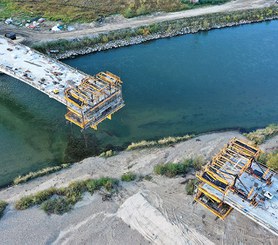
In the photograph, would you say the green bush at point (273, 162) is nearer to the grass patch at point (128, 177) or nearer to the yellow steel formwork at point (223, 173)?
the yellow steel formwork at point (223, 173)

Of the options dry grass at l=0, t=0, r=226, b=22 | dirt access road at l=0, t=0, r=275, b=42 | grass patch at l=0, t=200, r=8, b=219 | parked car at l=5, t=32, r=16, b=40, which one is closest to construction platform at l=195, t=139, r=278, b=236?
grass patch at l=0, t=200, r=8, b=219

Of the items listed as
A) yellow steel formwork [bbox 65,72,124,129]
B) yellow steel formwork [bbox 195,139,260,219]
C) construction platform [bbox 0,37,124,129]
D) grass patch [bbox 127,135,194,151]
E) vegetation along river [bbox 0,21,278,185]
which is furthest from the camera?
vegetation along river [bbox 0,21,278,185]

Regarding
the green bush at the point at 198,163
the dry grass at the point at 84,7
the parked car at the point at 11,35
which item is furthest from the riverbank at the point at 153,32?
the green bush at the point at 198,163

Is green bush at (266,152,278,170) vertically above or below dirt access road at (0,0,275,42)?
below

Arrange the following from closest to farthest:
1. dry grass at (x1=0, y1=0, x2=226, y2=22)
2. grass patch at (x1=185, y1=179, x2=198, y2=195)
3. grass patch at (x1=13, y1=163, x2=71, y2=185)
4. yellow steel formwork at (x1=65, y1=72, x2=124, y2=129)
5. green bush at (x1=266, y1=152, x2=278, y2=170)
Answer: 1. grass patch at (x1=185, y1=179, x2=198, y2=195)
2. green bush at (x1=266, y1=152, x2=278, y2=170)
3. grass patch at (x1=13, y1=163, x2=71, y2=185)
4. yellow steel formwork at (x1=65, y1=72, x2=124, y2=129)
5. dry grass at (x1=0, y1=0, x2=226, y2=22)

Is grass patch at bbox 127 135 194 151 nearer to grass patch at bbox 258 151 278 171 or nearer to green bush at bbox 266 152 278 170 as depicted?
grass patch at bbox 258 151 278 171

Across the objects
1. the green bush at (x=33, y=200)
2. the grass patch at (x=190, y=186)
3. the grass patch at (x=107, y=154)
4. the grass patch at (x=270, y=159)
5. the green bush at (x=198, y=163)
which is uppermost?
the grass patch at (x=270, y=159)

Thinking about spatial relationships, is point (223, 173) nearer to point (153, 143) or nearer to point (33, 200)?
point (153, 143)
